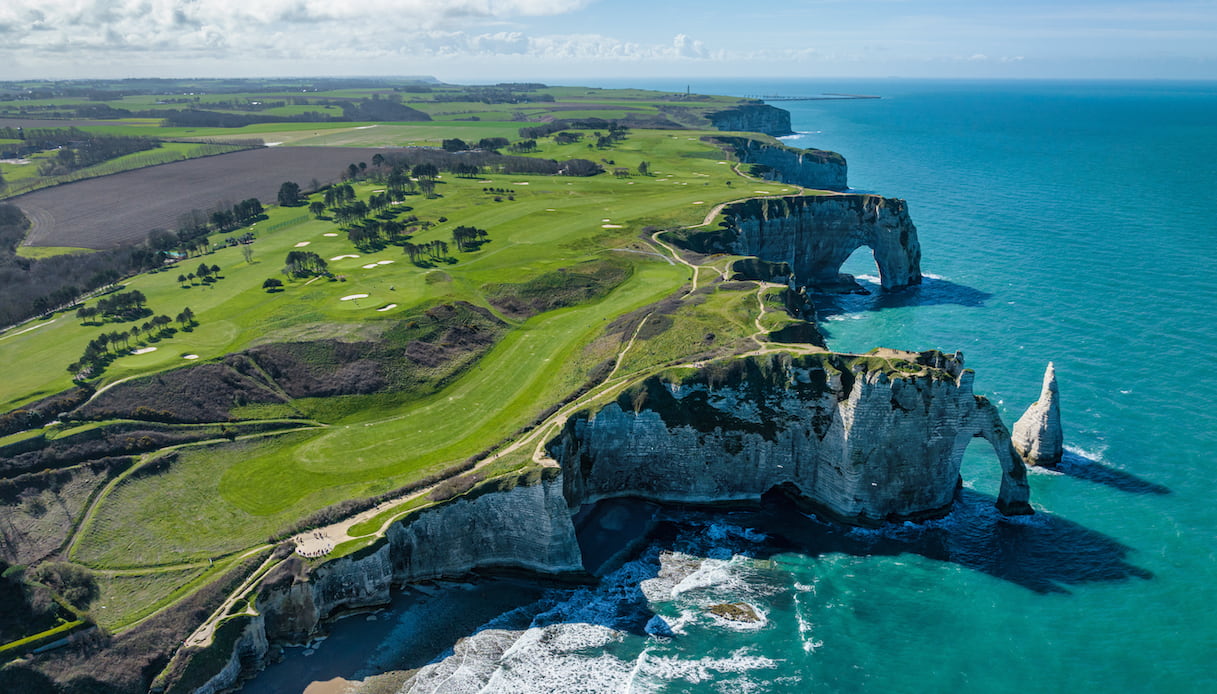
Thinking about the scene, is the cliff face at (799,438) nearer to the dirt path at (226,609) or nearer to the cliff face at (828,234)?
the dirt path at (226,609)

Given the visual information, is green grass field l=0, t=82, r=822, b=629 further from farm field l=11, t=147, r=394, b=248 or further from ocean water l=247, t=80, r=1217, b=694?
farm field l=11, t=147, r=394, b=248

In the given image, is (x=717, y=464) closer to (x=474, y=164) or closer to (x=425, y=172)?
(x=425, y=172)

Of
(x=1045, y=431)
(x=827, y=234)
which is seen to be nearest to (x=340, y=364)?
(x=1045, y=431)

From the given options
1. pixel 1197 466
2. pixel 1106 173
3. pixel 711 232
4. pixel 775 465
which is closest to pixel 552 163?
pixel 711 232

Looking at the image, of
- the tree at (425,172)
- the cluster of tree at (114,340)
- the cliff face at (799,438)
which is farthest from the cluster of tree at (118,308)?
the tree at (425,172)

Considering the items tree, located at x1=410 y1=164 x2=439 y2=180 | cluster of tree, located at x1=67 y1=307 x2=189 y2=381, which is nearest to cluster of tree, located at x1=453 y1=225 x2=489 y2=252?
cluster of tree, located at x1=67 y1=307 x2=189 y2=381
